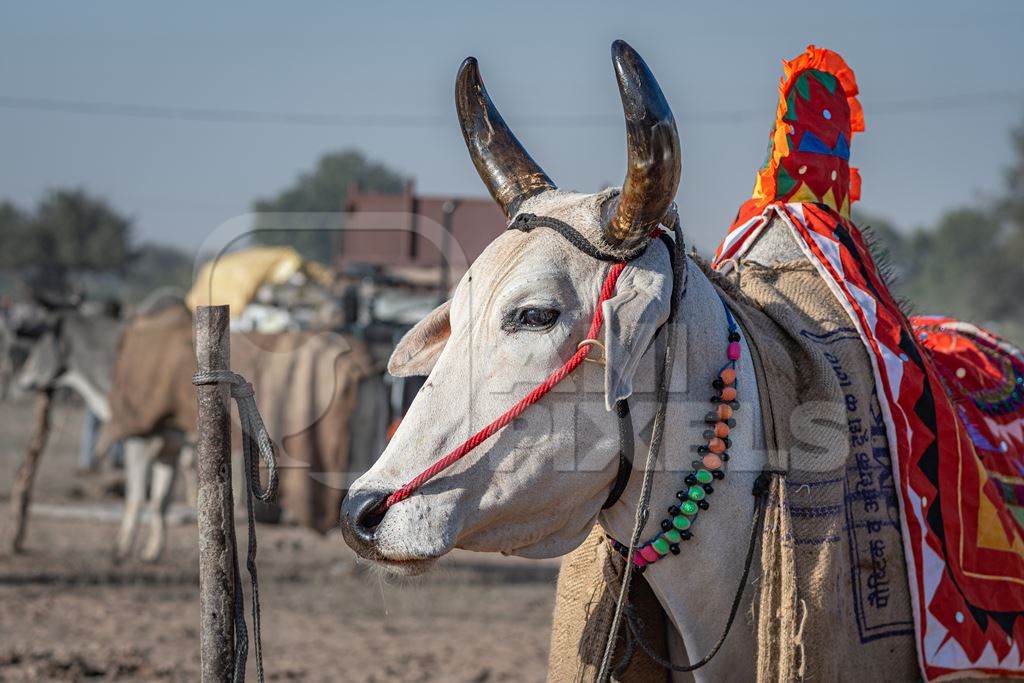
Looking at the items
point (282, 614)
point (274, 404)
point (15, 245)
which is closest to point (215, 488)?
point (282, 614)

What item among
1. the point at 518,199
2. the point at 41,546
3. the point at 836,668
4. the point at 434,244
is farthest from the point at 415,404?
the point at 434,244

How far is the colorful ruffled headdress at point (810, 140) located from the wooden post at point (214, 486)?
176 cm

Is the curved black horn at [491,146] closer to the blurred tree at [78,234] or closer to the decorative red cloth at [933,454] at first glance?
the decorative red cloth at [933,454]

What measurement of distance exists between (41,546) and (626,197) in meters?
8.90

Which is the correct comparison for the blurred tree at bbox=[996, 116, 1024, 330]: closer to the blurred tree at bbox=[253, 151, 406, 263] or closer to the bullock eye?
the blurred tree at bbox=[253, 151, 406, 263]

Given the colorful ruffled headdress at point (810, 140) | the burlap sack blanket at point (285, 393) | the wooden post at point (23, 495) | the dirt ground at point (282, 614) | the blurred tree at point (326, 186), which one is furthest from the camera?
the blurred tree at point (326, 186)

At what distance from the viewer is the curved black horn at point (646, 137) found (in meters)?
2.10

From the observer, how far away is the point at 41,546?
31.1 ft

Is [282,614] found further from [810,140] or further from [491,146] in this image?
[491,146]

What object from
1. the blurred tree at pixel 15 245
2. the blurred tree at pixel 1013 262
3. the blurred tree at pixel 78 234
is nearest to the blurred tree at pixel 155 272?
the blurred tree at pixel 78 234

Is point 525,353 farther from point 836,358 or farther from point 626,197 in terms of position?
point 836,358

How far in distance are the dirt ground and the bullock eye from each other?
3.40 metres

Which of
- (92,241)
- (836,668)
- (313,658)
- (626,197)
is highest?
(92,241)

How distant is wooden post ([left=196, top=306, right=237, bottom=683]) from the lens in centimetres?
258
